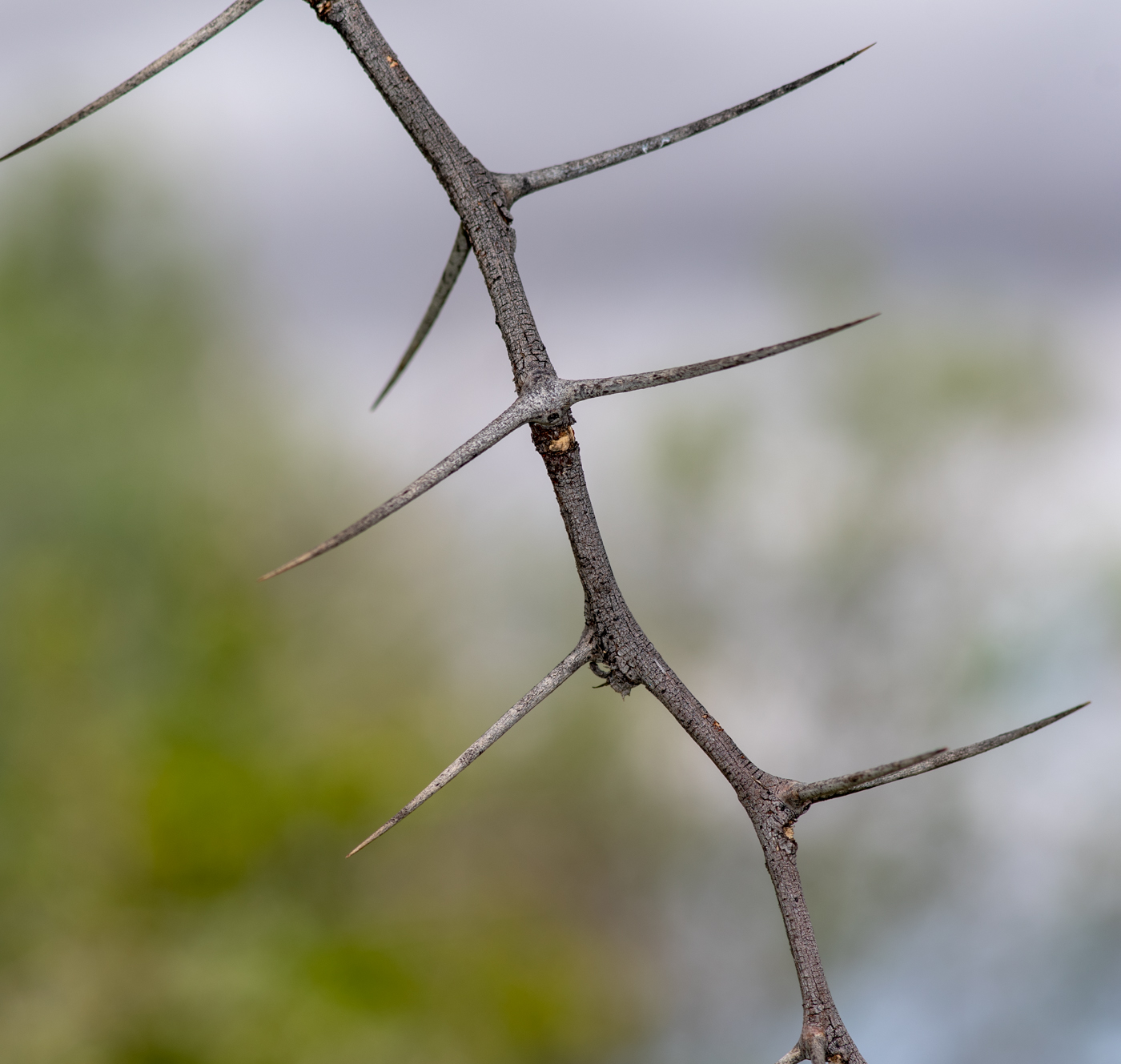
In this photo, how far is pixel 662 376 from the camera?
0.87 feet

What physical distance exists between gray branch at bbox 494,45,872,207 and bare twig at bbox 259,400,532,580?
8 cm

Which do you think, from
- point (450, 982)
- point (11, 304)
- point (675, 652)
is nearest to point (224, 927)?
point (450, 982)

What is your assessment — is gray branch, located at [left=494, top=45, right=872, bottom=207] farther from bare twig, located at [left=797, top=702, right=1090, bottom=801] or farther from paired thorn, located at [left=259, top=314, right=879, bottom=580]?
bare twig, located at [left=797, top=702, right=1090, bottom=801]

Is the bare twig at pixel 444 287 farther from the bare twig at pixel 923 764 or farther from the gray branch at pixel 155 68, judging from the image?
the bare twig at pixel 923 764

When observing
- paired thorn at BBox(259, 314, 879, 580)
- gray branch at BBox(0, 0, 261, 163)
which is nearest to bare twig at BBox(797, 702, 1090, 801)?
paired thorn at BBox(259, 314, 879, 580)

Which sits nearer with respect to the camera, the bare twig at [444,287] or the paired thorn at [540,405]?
the paired thorn at [540,405]

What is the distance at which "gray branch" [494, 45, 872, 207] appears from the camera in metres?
0.29

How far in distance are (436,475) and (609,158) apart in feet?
0.41

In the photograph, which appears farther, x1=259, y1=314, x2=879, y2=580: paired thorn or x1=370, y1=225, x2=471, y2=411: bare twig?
x1=370, y1=225, x2=471, y2=411: bare twig

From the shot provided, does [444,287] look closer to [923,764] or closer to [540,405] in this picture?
[540,405]

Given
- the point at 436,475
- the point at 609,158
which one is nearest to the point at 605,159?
the point at 609,158

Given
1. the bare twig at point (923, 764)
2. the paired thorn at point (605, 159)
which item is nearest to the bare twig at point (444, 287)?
the paired thorn at point (605, 159)

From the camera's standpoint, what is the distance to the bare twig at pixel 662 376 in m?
0.25

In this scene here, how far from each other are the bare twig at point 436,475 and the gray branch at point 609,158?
0.08 meters
